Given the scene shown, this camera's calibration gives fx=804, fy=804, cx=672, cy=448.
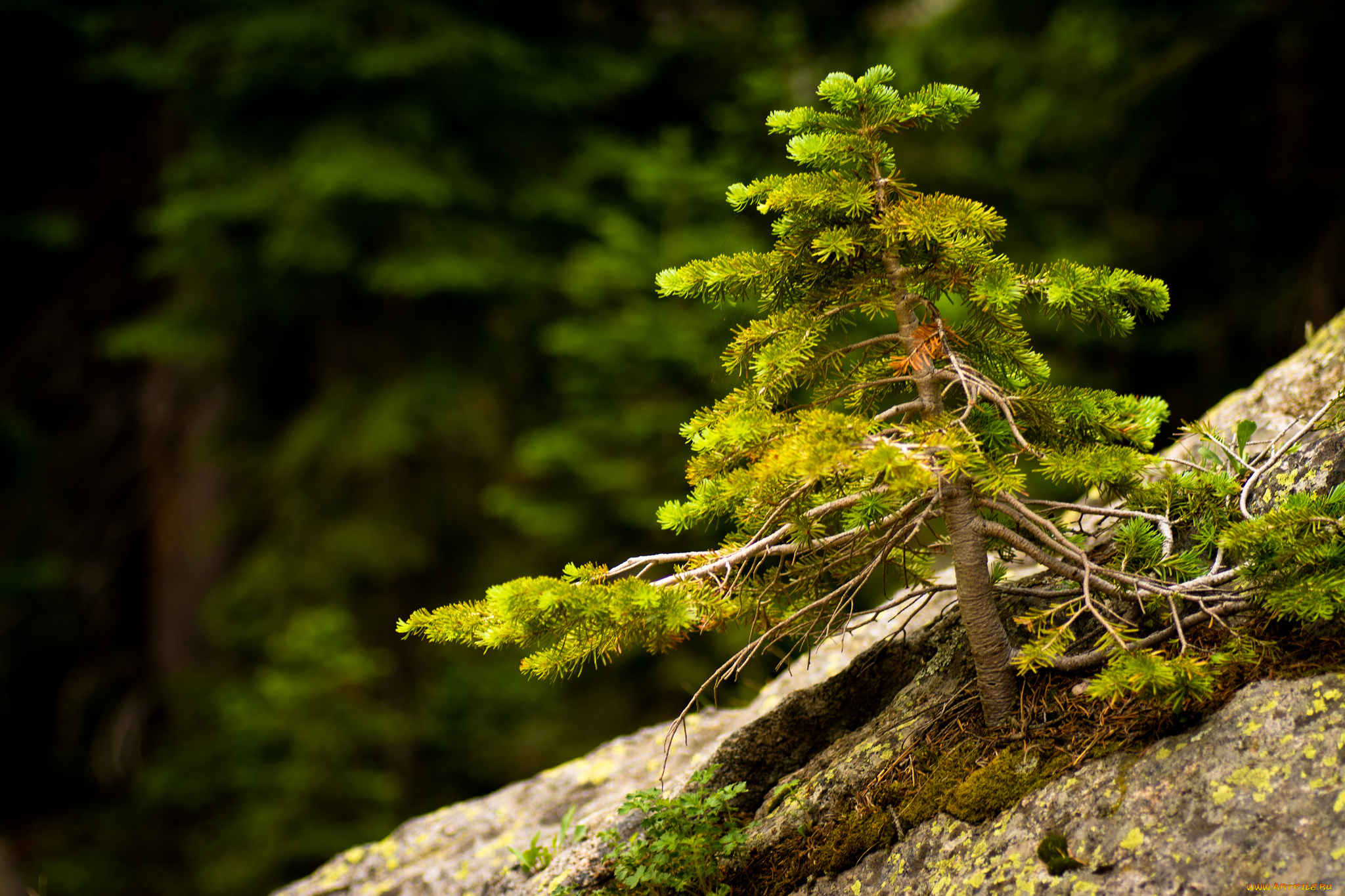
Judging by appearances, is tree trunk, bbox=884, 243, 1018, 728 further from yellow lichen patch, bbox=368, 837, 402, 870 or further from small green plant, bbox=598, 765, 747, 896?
yellow lichen patch, bbox=368, 837, 402, 870

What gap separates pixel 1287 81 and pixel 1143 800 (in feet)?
20.8

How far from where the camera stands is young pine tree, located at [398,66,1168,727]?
5.67ft

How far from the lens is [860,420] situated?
5.79ft

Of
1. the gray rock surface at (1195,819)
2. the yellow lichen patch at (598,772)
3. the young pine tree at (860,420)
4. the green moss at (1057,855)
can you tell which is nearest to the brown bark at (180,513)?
the yellow lichen patch at (598,772)

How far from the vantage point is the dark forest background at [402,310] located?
588cm

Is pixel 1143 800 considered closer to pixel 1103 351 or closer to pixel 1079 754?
pixel 1079 754

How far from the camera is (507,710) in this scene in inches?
270

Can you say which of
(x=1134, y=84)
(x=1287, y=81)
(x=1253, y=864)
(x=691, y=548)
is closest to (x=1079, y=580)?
(x=1253, y=864)

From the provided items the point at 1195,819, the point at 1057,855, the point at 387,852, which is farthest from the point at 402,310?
the point at 1195,819

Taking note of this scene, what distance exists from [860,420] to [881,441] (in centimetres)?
9

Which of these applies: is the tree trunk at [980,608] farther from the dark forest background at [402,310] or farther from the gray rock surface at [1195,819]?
the dark forest background at [402,310]

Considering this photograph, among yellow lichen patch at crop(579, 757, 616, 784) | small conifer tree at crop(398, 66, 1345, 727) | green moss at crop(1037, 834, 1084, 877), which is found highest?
small conifer tree at crop(398, 66, 1345, 727)

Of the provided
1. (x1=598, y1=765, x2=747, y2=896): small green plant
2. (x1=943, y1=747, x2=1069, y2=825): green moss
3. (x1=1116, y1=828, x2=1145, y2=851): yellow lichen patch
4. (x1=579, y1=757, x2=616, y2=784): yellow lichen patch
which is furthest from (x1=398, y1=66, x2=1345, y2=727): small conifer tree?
(x1=579, y1=757, x2=616, y2=784): yellow lichen patch

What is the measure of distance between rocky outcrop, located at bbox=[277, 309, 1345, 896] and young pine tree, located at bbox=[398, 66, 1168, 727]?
1.00 ft
